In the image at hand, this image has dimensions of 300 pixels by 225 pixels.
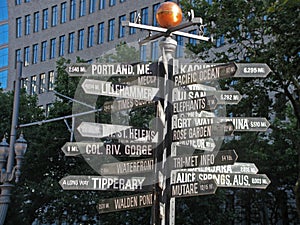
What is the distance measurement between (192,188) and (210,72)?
118 centimetres

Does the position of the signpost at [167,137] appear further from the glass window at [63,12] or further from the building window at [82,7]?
the glass window at [63,12]

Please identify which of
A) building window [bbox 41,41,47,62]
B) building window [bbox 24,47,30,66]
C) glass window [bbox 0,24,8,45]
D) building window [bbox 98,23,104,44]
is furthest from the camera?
glass window [bbox 0,24,8,45]

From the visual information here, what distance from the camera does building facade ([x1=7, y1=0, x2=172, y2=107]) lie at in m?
55.5

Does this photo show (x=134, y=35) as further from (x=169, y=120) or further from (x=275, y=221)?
(x=169, y=120)

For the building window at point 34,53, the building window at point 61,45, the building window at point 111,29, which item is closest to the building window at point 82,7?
the building window at point 61,45

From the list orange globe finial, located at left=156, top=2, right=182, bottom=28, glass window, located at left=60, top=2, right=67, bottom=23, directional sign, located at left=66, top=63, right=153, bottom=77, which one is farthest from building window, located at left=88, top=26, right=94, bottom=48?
orange globe finial, located at left=156, top=2, right=182, bottom=28

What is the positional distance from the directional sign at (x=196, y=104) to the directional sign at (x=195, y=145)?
0.30 meters

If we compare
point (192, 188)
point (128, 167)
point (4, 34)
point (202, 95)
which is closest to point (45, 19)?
point (4, 34)

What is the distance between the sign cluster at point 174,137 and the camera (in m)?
6.33

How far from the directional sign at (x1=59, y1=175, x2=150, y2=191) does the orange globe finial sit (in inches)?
59.3

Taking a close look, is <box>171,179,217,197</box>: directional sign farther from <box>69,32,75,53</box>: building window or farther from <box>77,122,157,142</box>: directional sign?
<box>69,32,75,53</box>: building window

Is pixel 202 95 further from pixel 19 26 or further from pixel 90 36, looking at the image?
pixel 19 26

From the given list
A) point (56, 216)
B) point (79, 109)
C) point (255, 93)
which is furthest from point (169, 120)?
point (56, 216)

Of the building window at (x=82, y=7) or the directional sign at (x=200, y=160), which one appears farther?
the building window at (x=82, y=7)
